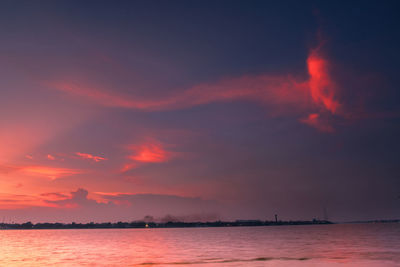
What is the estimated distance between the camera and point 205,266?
45.5 metres

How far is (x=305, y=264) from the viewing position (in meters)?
46.3

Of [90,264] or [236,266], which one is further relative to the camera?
[90,264]

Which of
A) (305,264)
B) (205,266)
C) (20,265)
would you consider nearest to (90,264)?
(20,265)

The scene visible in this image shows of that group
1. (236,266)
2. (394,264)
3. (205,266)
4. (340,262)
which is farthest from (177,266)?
(394,264)

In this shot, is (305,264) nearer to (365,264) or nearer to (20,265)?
(365,264)

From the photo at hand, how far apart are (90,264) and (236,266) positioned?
19.2 metres

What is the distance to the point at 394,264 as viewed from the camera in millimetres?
45094

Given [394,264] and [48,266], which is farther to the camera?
[48,266]

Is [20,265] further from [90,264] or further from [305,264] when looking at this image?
[305,264]

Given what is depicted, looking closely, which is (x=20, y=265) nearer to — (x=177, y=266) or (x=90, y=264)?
(x=90, y=264)

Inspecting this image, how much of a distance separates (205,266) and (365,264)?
19.4 metres

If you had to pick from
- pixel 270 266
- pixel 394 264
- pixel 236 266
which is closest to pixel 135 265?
pixel 236 266

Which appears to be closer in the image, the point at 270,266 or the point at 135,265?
the point at 270,266

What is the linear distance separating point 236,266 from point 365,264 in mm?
15890
